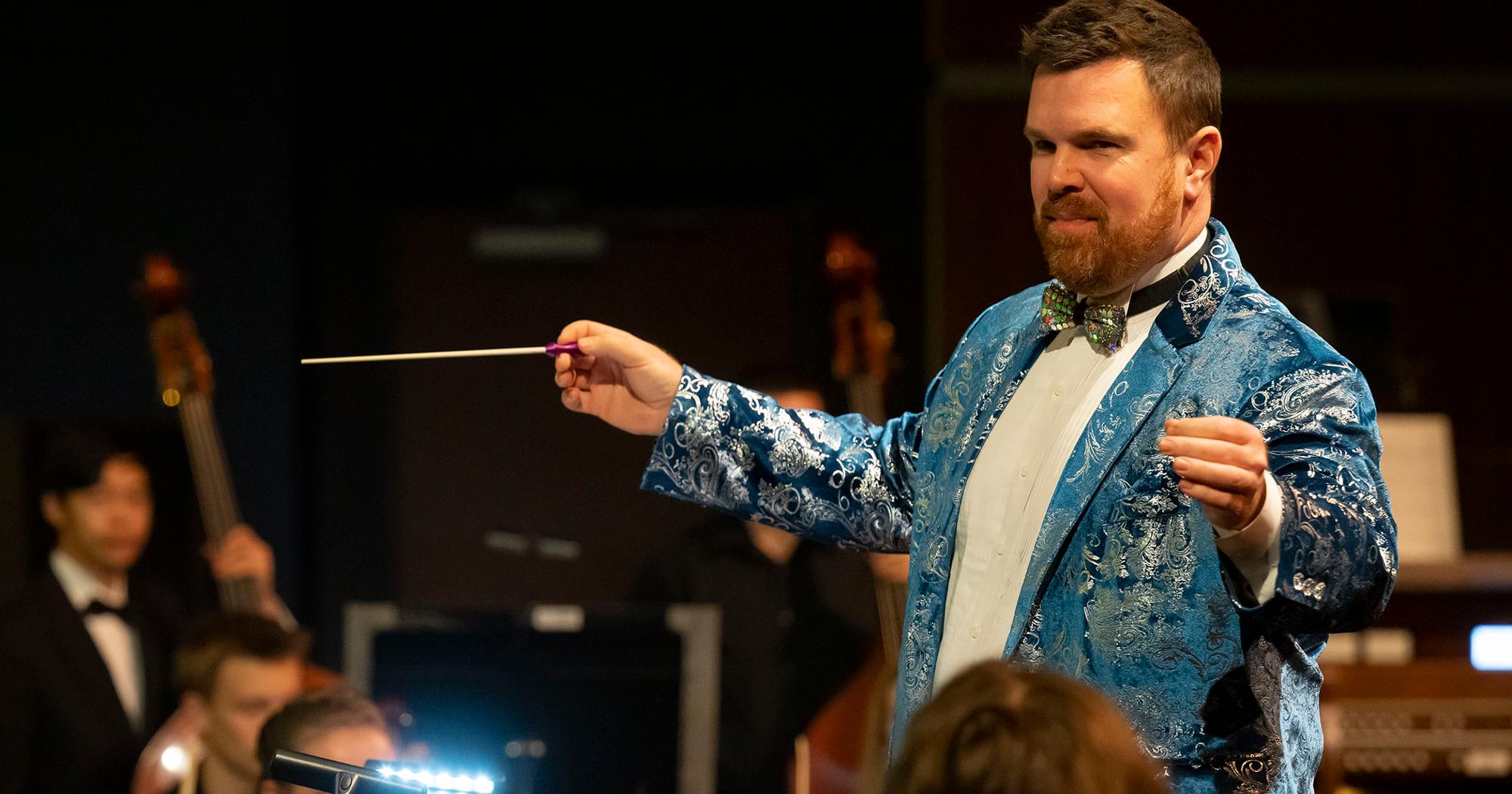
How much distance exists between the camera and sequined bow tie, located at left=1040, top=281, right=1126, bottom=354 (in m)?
1.59

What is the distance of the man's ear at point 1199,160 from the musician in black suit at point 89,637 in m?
2.87

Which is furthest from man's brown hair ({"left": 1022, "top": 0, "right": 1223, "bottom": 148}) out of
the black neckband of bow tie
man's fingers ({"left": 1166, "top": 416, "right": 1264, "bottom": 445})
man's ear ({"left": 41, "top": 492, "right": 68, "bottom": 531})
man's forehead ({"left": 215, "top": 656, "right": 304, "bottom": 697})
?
man's ear ({"left": 41, "top": 492, "right": 68, "bottom": 531})

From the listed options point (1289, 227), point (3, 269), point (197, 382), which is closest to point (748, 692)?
point (197, 382)

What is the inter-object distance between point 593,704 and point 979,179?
233cm

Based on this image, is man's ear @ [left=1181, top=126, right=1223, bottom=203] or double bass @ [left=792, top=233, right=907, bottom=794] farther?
double bass @ [left=792, top=233, right=907, bottom=794]

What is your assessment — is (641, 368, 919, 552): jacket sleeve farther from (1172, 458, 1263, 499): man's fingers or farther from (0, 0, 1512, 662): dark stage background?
(0, 0, 1512, 662): dark stage background

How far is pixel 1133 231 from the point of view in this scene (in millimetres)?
1539

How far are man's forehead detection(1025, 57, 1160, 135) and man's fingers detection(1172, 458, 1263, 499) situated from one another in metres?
0.43

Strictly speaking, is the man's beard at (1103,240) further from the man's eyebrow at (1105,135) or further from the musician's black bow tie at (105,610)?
the musician's black bow tie at (105,610)

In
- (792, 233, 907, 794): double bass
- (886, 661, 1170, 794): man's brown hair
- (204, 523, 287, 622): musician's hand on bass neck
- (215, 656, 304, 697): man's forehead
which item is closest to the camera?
(886, 661, 1170, 794): man's brown hair

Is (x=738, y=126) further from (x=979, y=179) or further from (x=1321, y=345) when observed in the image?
(x=1321, y=345)

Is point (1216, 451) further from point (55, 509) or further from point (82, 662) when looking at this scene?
point (55, 509)

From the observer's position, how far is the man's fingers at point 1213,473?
3.97ft

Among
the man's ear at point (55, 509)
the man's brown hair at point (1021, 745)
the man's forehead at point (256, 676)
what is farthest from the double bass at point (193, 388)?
the man's brown hair at point (1021, 745)
